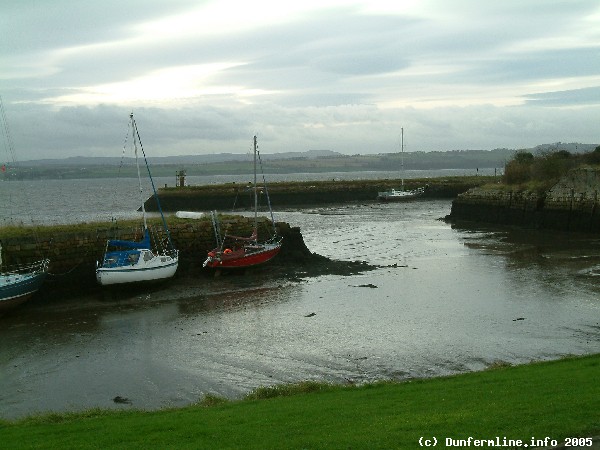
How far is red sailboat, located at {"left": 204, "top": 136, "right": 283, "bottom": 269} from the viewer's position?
27125mm

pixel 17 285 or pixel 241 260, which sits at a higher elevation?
pixel 17 285

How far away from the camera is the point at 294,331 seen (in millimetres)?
18609

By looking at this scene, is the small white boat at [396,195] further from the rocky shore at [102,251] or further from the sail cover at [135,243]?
the sail cover at [135,243]

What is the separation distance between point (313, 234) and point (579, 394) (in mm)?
36298

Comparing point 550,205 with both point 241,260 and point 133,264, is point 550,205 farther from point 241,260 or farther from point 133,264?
point 133,264

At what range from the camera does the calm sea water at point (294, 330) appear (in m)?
14.1

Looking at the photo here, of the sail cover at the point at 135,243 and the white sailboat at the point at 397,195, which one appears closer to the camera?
the sail cover at the point at 135,243

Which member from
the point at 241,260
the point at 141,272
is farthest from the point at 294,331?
the point at 241,260

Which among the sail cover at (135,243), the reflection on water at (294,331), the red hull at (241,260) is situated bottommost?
the reflection on water at (294,331)

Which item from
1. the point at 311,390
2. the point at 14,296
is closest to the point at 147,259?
the point at 14,296

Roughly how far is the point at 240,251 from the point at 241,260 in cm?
43

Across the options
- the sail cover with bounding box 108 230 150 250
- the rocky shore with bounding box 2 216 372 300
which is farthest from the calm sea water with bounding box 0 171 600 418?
the sail cover with bounding box 108 230 150 250

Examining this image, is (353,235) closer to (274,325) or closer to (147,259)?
(147,259)

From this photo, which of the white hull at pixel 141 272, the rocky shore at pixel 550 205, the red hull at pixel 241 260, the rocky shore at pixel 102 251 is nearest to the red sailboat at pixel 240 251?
the red hull at pixel 241 260
